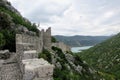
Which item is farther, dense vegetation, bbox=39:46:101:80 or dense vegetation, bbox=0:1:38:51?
dense vegetation, bbox=0:1:38:51

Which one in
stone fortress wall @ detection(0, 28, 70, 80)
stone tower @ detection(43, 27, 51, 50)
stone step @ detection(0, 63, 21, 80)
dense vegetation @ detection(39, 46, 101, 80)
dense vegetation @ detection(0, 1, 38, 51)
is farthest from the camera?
stone tower @ detection(43, 27, 51, 50)

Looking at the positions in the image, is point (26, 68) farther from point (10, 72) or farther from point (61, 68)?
point (61, 68)

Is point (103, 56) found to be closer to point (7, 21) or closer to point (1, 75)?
point (7, 21)

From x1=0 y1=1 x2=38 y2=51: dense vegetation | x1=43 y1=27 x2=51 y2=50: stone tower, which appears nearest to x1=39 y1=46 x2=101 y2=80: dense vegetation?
x1=43 y1=27 x2=51 y2=50: stone tower

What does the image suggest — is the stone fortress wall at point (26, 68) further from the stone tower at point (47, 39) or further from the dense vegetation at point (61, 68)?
the stone tower at point (47, 39)

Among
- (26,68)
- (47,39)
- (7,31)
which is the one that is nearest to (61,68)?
(47,39)

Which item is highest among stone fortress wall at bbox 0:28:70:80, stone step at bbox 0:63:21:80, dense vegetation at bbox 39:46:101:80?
stone fortress wall at bbox 0:28:70:80

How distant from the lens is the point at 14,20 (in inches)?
2007

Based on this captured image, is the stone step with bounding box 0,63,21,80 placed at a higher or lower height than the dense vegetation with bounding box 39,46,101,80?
higher

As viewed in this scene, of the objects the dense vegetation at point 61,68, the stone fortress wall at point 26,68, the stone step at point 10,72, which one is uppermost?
the stone fortress wall at point 26,68

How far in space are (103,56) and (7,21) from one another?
145069 mm

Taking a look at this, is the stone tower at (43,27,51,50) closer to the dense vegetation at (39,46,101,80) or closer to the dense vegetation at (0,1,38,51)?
the dense vegetation at (39,46,101,80)

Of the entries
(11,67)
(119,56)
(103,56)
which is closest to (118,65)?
(119,56)

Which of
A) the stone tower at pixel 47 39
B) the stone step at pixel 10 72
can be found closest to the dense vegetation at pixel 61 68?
the stone tower at pixel 47 39
